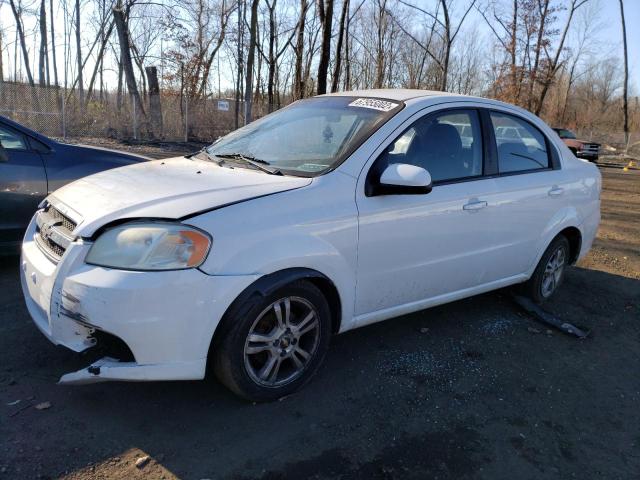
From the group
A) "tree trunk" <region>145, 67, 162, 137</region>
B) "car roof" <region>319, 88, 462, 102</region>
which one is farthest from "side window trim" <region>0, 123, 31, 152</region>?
"tree trunk" <region>145, 67, 162, 137</region>

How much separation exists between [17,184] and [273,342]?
3181mm

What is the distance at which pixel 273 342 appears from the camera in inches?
113

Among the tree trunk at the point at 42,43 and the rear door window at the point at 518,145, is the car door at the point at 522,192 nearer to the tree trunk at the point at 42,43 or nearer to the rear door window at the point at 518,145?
the rear door window at the point at 518,145

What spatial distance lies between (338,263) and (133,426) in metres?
1.34

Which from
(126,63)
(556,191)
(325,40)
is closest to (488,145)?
(556,191)

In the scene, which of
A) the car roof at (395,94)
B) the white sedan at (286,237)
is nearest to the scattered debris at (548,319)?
the white sedan at (286,237)

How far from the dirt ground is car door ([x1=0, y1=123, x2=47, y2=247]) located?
0.82 metres

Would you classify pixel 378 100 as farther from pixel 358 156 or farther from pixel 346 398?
pixel 346 398

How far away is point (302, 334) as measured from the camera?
3.00 meters

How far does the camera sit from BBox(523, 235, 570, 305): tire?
4.61m

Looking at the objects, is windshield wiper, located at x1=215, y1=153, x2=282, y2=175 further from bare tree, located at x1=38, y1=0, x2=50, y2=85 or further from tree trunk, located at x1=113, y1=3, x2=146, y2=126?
bare tree, located at x1=38, y1=0, x2=50, y2=85

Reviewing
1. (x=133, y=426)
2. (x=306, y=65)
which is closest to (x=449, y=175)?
(x=133, y=426)

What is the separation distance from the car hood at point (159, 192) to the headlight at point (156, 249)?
0.25 ft

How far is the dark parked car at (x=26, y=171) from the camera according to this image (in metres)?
4.64
